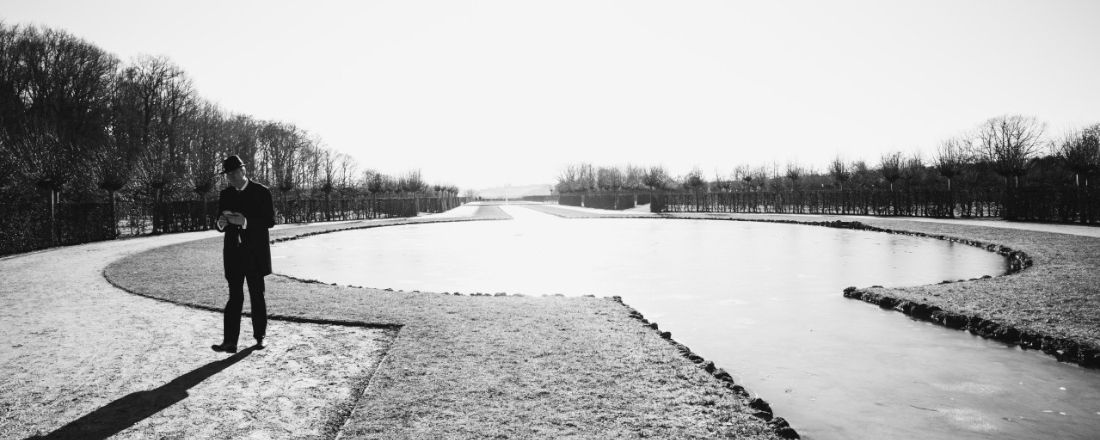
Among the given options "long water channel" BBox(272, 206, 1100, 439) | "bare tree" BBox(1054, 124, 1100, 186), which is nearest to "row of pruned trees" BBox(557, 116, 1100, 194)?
"bare tree" BBox(1054, 124, 1100, 186)

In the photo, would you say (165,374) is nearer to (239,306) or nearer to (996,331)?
(239,306)

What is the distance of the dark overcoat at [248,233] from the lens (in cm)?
535

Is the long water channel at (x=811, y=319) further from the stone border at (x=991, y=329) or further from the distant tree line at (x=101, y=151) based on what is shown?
the distant tree line at (x=101, y=151)

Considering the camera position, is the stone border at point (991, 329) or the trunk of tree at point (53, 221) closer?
the stone border at point (991, 329)

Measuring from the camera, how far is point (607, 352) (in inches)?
208

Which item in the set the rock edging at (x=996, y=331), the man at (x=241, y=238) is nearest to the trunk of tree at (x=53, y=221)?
the man at (x=241, y=238)

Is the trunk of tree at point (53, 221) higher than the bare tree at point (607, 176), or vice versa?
the bare tree at point (607, 176)

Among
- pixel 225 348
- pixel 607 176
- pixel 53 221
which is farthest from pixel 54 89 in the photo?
pixel 607 176

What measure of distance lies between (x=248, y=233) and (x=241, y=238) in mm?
73

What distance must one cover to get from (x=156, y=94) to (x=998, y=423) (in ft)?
148

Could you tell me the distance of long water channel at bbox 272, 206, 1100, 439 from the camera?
13.6ft

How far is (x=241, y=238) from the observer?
212 inches

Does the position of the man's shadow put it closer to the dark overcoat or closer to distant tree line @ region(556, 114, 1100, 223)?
the dark overcoat

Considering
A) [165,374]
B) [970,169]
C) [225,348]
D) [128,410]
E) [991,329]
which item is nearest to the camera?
[128,410]
